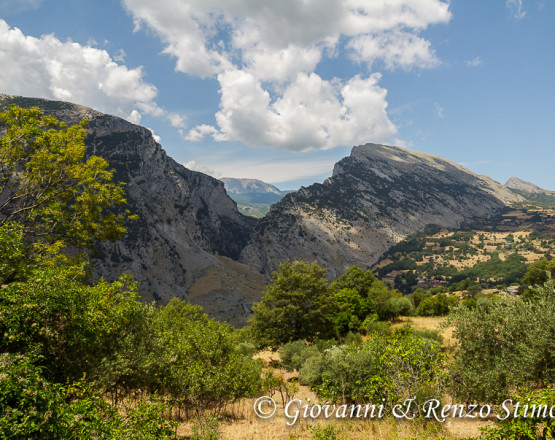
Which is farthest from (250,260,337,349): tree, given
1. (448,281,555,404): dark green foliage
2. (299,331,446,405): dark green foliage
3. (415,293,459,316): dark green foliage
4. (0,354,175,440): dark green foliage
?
→ (415,293,459,316): dark green foliage

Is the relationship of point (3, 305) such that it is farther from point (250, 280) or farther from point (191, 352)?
point (250, 280)

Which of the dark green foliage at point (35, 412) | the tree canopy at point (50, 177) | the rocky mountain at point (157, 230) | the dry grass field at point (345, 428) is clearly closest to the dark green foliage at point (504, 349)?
the dry grass field at point (345, 428)

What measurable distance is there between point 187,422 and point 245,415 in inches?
163

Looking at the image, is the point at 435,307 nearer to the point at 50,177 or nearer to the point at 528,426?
the point at 528,426

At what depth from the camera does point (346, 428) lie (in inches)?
511

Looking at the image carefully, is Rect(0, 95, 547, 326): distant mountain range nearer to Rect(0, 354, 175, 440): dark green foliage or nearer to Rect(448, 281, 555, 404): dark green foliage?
Rect(448, 281, 555, 404): dark green foliage

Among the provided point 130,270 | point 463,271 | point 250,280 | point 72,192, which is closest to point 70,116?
point 130,270

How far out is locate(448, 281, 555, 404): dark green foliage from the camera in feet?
43.4

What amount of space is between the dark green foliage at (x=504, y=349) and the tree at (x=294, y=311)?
19.1 meters

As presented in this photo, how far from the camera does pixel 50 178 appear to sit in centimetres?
1731

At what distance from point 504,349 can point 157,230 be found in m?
137

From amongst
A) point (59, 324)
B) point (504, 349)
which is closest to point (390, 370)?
point (504, 349)

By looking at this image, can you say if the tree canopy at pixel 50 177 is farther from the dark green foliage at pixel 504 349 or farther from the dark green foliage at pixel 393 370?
the dark green foliage at pixel 504 349

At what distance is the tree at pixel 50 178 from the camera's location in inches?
645
